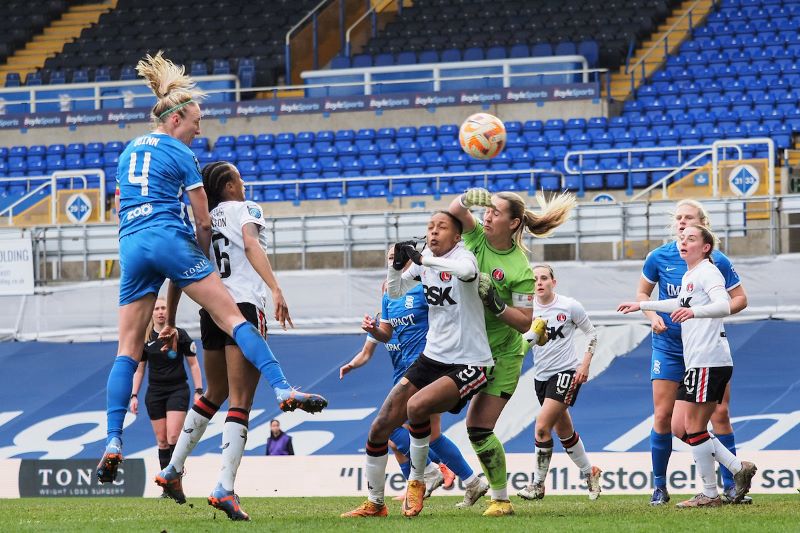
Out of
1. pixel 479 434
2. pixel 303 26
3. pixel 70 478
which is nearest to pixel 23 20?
pixel 303 26

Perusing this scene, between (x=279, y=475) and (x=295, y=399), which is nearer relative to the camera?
(x=295, y=399)

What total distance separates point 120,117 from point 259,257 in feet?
73.7

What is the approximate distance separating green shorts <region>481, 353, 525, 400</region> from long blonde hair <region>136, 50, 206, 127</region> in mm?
2531

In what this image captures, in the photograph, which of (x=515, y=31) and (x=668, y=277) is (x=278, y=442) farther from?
(x=515, y=31)

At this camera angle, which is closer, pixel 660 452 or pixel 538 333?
pixel 538 333

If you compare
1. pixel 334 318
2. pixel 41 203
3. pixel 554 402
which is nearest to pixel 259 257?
pixel 554 402

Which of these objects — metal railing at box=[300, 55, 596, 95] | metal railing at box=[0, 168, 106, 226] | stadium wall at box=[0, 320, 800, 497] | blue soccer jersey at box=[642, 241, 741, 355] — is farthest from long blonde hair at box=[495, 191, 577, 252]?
metal railing at box=[300, 55, 596, 95]

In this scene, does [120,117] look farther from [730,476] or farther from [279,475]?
[730,476]

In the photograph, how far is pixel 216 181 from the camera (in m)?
7.91

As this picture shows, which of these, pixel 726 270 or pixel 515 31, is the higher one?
pixel 515 31

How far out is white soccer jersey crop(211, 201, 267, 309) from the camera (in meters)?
7.71

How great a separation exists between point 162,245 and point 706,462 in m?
3.95

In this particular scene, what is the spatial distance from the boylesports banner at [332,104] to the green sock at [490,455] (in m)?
18.3

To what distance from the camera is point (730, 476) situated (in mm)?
9531
